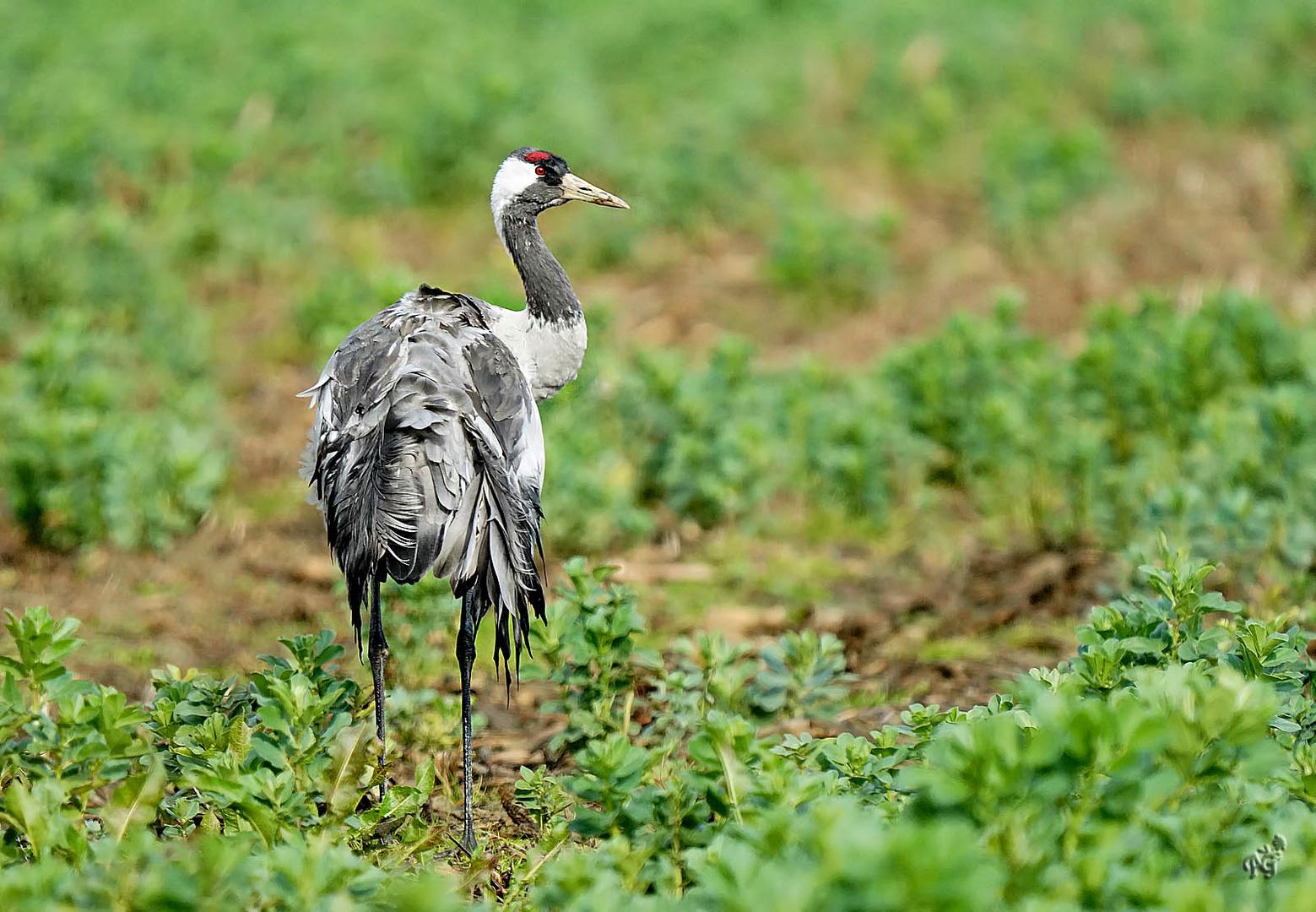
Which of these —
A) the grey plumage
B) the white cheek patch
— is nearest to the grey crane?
the grey plumage

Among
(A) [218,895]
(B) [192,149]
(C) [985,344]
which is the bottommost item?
(A) [218,895]

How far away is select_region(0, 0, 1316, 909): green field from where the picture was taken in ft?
11.4

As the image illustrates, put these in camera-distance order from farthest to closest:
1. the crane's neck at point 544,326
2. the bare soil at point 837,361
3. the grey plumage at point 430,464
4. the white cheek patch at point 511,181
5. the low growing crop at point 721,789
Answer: the bare soil at point 837,361 → the white cheek patch at point 511,181 → the crane's neck at point 544,326 → the grey plumage at point 430,464 → the low growing crop at point 721,789

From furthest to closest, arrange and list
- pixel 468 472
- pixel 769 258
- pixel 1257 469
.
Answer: pixel 769 258 → pixel 1257 469 → pixel 468 472

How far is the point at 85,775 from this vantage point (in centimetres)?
416

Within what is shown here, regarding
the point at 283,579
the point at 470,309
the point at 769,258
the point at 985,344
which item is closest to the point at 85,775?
the point at 470,309

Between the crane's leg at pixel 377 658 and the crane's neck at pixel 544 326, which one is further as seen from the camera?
the crane's neck at pixel 544 326

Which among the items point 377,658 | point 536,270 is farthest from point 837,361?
point 377,658

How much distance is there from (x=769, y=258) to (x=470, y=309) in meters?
5.77

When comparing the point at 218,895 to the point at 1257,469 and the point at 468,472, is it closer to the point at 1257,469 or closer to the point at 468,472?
the point at 468,472

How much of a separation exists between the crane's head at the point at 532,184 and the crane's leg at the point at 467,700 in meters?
1.69

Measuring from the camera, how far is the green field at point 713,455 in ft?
11.4
